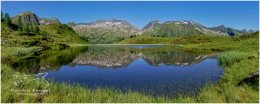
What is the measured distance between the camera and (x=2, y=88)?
16953 millimetres

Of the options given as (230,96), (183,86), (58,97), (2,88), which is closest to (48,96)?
(58,97)

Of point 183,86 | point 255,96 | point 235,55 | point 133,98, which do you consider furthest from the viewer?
point 235,55

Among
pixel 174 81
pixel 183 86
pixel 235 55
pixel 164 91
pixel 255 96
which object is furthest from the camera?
pixel 235 55

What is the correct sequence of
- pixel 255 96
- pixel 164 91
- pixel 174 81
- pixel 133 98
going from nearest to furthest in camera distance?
pixel 255 96
pixel 133 98
pixel 164 91
pixel 174 81

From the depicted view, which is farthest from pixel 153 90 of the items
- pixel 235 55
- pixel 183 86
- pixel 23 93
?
pixel 235 55

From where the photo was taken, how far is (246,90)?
18109 millimetres

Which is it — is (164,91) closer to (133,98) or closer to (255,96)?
(133,98)

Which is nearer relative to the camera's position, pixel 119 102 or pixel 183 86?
pixel 119 102

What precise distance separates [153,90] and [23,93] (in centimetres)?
1294

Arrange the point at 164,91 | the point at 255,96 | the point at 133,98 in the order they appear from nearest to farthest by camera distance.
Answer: the point at 255,96
the point at 133,98
the point at 164,91

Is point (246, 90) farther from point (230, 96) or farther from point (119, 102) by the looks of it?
point (119, 102)

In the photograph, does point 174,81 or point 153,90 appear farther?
point 174,81

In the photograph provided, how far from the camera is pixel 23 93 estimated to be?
16500 mm

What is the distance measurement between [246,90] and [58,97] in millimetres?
11054
